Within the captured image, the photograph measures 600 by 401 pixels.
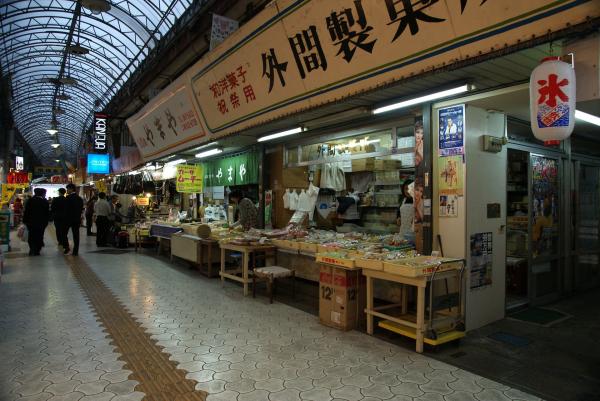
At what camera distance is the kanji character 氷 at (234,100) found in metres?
7.99

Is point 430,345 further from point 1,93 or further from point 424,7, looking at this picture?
point 1,93

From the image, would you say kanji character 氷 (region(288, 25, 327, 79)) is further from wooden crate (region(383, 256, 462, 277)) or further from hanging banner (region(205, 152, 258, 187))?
hanging banner (region(205, 152, 258, 187))

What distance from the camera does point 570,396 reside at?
3893mm

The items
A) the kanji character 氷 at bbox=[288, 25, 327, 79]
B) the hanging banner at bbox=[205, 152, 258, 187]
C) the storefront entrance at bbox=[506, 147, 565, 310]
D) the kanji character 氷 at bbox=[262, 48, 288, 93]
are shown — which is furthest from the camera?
the hanging banner at bbox=[205, 152, 258, 187]

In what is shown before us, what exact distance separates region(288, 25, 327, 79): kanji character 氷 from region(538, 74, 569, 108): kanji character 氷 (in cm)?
293

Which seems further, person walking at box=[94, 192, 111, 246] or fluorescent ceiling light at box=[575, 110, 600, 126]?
person walking at box=[94, 192, 111, 246]

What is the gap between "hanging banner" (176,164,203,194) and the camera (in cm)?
1331

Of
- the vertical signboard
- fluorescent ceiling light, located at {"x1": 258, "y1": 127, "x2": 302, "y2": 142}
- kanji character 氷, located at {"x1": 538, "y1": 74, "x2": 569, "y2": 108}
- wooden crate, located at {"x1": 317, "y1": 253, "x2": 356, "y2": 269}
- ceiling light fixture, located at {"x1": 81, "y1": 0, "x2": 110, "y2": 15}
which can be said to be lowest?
wooden crate, located at {"x1": 317, "y1": 253, "x2": 356, "y2": 269}

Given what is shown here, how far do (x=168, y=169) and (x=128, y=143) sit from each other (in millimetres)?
14595

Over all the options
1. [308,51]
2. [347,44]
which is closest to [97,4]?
[308,51]

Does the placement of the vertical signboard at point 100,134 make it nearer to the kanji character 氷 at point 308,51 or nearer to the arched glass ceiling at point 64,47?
the arched glass ceiling at point 64,47

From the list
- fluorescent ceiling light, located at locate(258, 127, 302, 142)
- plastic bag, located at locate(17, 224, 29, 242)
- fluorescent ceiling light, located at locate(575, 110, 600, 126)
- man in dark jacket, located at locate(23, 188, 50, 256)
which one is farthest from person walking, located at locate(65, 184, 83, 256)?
fluorescent ceiling light, located at locate(575, 110, 600, 126)

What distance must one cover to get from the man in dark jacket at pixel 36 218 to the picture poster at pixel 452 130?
1284cm

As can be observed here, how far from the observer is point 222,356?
4805 mm
